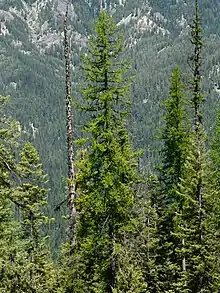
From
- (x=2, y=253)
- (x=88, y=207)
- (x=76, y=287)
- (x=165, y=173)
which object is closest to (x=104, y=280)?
(x=76, y=287)

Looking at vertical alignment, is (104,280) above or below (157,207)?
below

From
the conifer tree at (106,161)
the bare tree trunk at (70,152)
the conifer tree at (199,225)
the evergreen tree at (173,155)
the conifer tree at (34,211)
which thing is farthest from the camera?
the conifer tree at (34,211)

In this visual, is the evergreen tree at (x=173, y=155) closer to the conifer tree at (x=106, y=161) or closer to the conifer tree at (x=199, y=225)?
the conifer tree at (x=199, y=225)

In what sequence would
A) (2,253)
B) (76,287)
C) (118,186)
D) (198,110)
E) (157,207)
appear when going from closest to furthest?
(2,253), (118,186), (76,287), (198,110), (157,207)

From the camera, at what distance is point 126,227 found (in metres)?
22.2

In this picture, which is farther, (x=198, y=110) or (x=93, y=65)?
(x=198, y=110)

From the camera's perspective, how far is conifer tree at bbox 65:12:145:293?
21688 millimetres

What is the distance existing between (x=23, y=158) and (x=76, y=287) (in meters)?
11.9

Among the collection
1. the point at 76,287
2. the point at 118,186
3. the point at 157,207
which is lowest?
the point at 76,287

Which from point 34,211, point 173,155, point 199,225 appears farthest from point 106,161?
point 34,211

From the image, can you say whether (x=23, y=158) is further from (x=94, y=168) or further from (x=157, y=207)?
(x=94, y=168)

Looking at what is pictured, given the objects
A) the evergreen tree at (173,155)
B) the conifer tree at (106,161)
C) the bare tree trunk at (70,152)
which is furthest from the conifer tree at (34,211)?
the conifer tree at (106,161)

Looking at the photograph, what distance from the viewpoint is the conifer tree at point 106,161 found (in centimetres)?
2169

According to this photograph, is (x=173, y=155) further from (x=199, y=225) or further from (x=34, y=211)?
(x=34, y=211)
